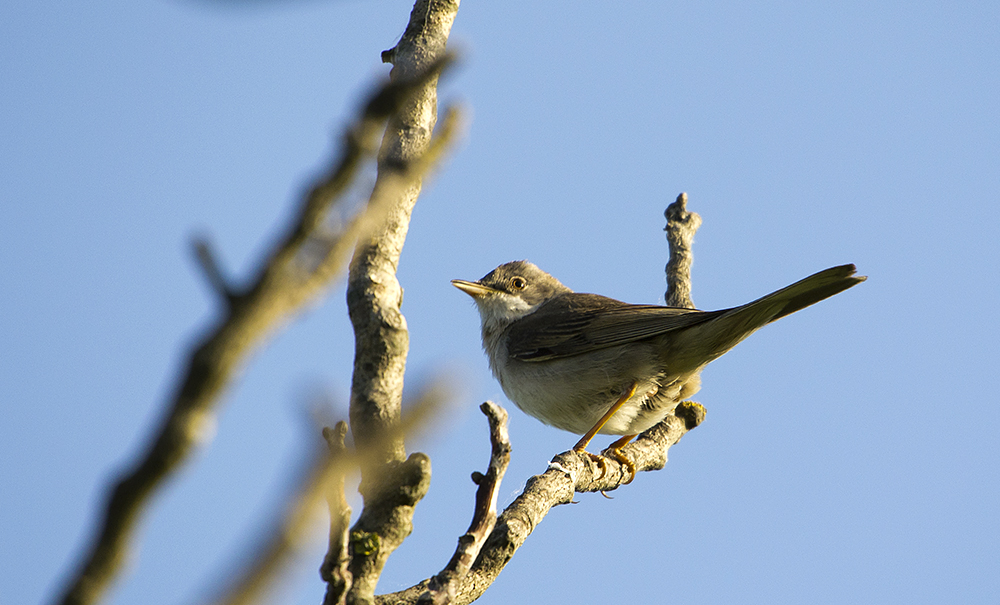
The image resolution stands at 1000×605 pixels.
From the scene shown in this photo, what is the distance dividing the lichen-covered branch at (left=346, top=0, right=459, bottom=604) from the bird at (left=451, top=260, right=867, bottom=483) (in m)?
2.92

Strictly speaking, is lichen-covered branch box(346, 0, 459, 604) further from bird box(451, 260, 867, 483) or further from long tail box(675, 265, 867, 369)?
bird box(451, 260, 867, 483)

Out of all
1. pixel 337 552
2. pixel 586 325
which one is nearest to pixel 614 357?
pixel 586 325

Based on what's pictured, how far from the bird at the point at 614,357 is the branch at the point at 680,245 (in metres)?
0.86

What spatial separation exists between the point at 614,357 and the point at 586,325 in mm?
558

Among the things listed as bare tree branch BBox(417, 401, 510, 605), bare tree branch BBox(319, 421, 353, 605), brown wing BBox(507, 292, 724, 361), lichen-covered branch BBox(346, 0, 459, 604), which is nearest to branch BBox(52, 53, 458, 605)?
bare tree branch BBox(319, 421, 353, 605)

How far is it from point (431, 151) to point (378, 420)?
1820 mm

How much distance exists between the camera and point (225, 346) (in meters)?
0.94

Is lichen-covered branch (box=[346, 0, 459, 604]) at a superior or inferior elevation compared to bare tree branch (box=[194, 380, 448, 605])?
superior

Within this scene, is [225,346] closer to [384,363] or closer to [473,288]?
[384,363]

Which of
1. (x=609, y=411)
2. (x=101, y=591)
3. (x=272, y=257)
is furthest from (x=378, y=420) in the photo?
(x=609, y=411)

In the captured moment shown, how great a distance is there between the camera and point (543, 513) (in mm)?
4191

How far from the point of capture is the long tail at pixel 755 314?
4.72 m

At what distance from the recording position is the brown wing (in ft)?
19.4

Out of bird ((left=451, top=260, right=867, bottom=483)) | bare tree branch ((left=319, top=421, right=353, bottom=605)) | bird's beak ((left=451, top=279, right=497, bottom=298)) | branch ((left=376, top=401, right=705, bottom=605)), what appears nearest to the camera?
bare tree branch ((left=319, top=421, right=353, bottom=605))
